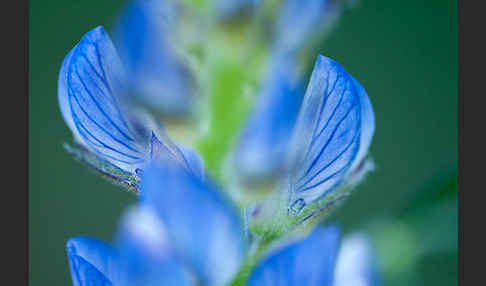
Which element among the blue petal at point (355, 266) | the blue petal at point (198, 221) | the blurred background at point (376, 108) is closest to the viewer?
the blue petal at point (198, 221)

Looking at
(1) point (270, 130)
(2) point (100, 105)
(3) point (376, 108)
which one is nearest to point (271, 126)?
(1) point (270, 130)

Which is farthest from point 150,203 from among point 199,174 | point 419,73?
point 419,73

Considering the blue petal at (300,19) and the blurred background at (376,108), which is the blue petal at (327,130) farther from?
the blurred background at (376,108)

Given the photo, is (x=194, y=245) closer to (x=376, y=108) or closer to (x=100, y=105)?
(x=100, y=105)

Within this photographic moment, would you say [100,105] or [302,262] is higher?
[100,105]

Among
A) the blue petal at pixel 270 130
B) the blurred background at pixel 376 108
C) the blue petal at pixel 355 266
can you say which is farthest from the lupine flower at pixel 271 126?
the blurred background at pixel 376 108

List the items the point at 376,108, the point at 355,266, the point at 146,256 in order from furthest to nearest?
the point at 376,108
the point at 355,266
the point at 146,256

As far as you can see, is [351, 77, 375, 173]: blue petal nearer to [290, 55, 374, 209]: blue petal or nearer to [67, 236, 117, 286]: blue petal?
[290, 55, 374, 209]: blue petal
